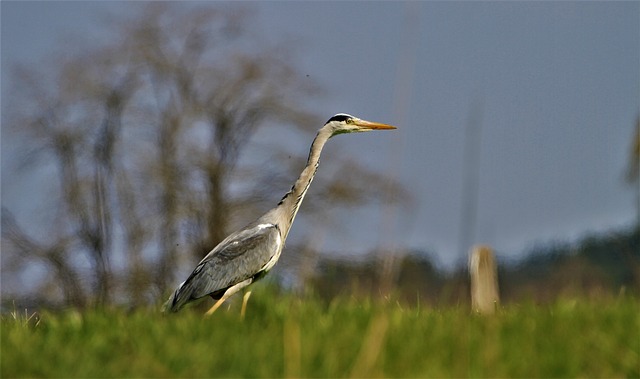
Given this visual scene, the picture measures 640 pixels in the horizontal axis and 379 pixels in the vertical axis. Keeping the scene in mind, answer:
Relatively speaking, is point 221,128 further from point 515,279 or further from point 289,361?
point 289,361

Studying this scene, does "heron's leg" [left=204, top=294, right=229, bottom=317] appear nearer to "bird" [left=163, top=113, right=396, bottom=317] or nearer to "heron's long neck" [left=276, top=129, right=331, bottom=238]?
"bird" [left=163, top=113, right=396, bottom=317]

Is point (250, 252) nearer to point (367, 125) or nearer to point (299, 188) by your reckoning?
point (299, 188)

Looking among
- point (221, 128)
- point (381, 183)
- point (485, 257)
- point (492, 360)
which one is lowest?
point (381, 183)

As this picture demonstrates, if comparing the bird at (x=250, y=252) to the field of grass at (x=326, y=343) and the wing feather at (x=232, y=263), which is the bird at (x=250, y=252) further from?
the field of grass at (x=326, y=343)

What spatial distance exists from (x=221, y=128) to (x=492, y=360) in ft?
63.7

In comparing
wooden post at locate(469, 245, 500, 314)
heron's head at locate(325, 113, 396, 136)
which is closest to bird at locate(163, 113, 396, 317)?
heron's head at locate(325, 113, 396, 136)

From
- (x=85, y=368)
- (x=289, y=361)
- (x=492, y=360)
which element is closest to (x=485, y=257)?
(x=492, y=360)

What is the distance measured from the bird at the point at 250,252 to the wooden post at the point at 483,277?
273 cm

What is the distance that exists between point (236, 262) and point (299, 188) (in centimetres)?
110

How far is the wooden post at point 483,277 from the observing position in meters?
8.60

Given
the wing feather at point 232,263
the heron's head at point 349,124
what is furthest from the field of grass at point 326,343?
the heron's head at point 349,124

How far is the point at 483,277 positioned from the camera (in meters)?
8.67

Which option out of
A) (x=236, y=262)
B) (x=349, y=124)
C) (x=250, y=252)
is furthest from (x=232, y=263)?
(x=349, y=124)

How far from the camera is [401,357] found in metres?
6.05
